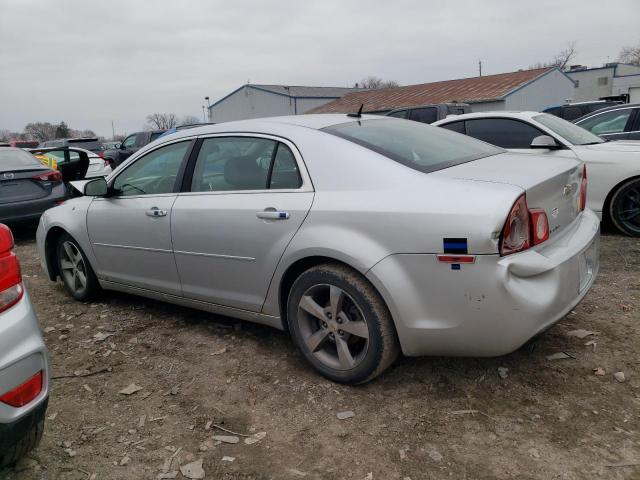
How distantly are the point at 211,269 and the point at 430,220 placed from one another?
1590mm

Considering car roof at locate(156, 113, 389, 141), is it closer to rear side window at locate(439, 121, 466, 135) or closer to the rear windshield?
the rear windshield

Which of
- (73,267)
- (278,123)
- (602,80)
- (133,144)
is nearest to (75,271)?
(73,267)

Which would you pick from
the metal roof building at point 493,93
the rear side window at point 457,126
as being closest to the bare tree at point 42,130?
the metal roof building at point 493,93

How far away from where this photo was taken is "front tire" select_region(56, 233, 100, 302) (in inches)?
175

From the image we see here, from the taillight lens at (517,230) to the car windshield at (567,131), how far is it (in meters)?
4.13

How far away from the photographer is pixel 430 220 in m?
2.40

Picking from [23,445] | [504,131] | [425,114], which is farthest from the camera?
[425,114]

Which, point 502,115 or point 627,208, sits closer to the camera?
point 627,208

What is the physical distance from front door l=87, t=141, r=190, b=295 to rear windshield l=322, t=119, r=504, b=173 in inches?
52.6

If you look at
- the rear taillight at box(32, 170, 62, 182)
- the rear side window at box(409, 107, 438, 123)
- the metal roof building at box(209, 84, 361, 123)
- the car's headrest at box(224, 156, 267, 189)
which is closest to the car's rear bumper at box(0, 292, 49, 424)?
the car's headrest at box(224, 156, 267, 189)

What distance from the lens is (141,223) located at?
3746mm

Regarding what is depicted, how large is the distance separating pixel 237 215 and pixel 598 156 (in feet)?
14.9

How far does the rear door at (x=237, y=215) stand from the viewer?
117 inches

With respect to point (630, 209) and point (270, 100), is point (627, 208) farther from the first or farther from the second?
point (270, 100)
